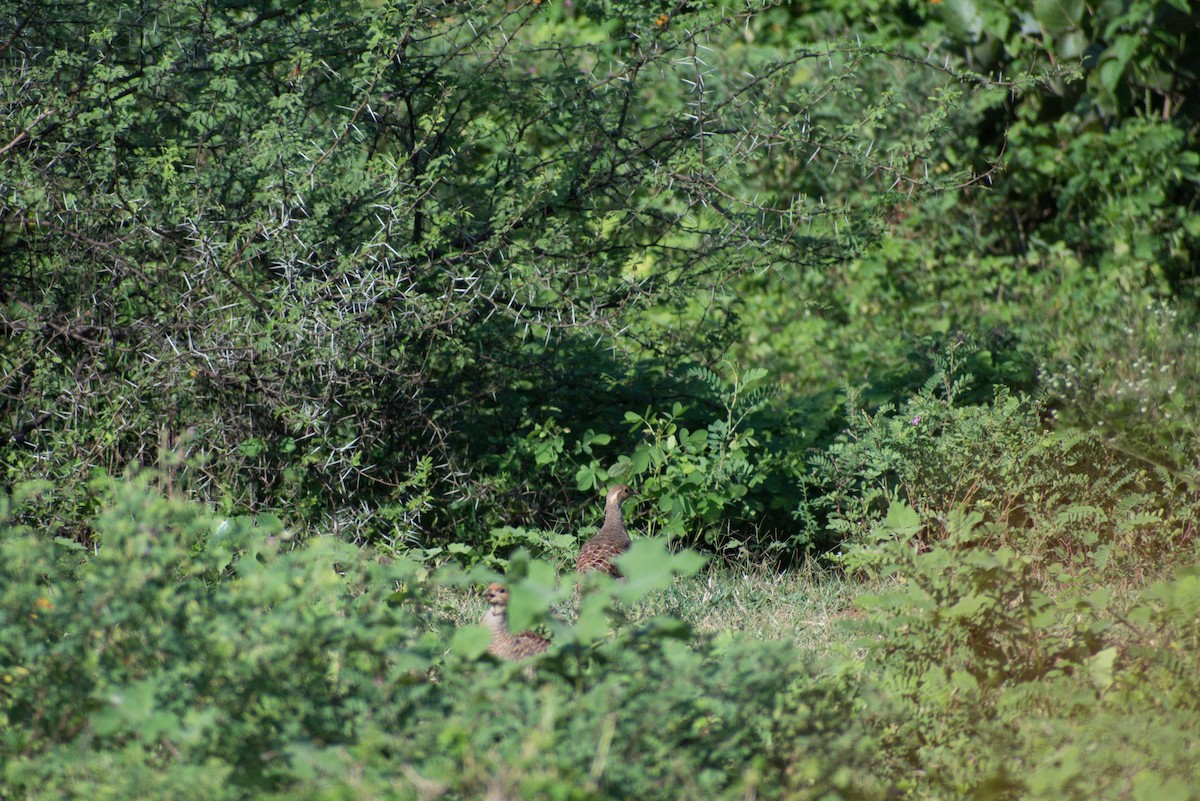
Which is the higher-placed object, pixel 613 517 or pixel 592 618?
pixel 592 618

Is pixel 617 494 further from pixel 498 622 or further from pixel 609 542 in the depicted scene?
pixel 498 622

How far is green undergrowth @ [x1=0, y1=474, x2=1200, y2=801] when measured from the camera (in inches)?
95.8

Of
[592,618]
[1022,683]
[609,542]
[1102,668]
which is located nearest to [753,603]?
[609,542]

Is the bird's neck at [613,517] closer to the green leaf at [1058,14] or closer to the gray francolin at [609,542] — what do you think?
the gray francolin at [609,542]

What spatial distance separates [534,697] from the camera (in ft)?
8.39

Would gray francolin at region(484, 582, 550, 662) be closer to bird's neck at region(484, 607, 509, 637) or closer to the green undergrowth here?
bird's neck at region(484, 607, 509, 637)

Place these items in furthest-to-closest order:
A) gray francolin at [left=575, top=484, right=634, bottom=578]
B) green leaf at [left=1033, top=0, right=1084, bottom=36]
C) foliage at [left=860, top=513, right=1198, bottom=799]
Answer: green leaf at [left=1033, top=0, right=1084, bottom=36]
gray francolin at [left=575, top=484, right=634, bottom=578]
foliage at [left=860, top=513, right=1198, bottom=799]

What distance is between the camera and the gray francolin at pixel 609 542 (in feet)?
14.9

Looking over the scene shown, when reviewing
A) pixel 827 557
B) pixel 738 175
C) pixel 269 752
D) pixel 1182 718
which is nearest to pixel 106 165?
pixel 738 175

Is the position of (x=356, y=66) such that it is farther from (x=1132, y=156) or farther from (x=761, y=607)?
(x=1132, y=156)

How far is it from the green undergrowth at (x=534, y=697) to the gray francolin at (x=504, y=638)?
0.62ft

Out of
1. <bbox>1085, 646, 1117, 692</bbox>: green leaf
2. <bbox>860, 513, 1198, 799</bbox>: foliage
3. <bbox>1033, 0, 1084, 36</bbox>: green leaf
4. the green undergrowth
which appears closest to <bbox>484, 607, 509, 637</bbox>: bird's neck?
the green undergrowth

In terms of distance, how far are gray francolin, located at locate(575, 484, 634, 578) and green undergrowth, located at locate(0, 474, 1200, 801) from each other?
3.51ft

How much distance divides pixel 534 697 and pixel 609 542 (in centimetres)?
213
